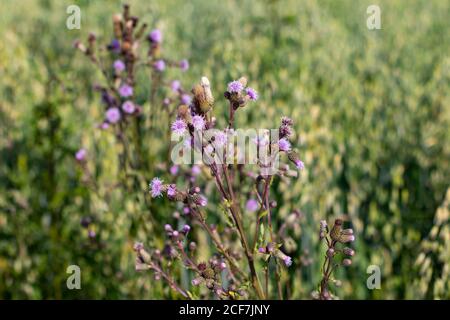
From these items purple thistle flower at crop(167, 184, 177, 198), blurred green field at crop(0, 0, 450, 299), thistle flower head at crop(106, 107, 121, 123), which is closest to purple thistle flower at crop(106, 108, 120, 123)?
thistle flower head at crop(106, 107, 121, 123)

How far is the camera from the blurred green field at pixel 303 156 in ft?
8.00

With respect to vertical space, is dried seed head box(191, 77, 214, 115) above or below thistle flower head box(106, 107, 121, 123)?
below

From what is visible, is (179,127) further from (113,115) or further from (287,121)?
(113,115)

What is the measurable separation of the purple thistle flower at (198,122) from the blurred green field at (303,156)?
84cm

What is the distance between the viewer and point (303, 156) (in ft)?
9.20

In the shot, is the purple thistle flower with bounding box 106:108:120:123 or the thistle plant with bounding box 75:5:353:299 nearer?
the thistle plant with bounding box 75:5:353:299

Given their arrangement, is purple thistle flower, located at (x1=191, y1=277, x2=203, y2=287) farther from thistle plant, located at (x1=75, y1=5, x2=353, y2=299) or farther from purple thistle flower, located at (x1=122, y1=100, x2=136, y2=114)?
purple thistle flower, located at (x1=122, y1=100, x2=136, y2=114)

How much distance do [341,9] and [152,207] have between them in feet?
15.8

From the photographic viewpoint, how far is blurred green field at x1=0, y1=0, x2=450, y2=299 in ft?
8.00

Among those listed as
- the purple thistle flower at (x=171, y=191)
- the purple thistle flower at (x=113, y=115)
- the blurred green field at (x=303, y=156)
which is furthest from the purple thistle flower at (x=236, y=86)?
the purple thistle flower at (x=113, y=115)

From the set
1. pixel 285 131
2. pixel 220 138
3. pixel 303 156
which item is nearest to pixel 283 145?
pixel 285 131

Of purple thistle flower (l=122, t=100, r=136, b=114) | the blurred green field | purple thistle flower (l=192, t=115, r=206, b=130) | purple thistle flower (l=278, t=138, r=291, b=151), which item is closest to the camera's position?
purple thistle flower (l=192, t=115, r=206, b=130)

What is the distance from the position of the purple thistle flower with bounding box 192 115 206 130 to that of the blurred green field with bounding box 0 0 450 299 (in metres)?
0.84

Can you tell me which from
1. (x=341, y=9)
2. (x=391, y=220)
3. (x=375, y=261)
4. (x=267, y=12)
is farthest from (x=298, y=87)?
(x=341, y=9)
